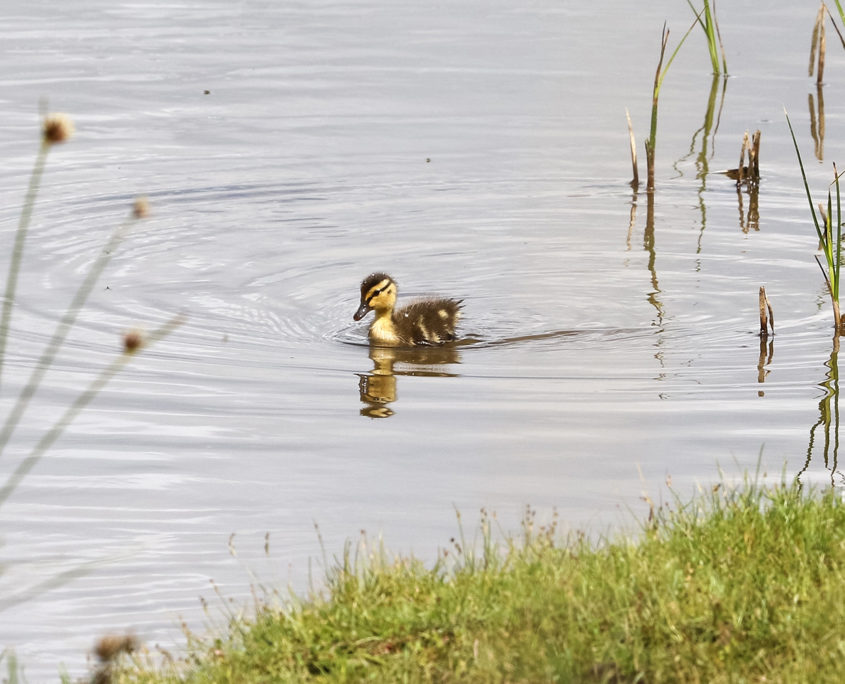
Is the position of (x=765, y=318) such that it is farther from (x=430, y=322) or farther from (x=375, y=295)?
(x=375, y=295)

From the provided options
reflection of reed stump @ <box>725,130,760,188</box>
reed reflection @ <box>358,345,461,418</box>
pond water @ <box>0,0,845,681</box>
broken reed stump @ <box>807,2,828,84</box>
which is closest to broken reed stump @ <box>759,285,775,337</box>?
pond water @ <box>0,0,845,681</box>

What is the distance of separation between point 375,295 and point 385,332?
0.29 meters

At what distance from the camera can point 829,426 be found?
6.92 meters

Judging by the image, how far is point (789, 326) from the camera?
8578 mm

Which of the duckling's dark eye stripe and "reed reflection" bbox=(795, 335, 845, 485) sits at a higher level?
the duckling's dark eye stripe

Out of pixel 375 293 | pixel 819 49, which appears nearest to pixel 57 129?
pixel 375 293

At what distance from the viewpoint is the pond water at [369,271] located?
19.8ft

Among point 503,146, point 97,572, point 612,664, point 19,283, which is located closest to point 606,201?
point 503,146

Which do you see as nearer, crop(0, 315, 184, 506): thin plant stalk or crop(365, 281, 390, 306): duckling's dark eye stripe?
crop(0, 315, 184, 506): thin plant stalk

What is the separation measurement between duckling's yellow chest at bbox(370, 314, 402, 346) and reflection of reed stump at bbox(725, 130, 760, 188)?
4.02m

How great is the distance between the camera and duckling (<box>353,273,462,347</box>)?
28.4 feet

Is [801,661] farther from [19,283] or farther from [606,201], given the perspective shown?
[606,201]

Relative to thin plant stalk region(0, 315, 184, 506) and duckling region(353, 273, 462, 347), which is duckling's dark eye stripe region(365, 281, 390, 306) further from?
thin plant stalk region(0, 315, 184, 506)

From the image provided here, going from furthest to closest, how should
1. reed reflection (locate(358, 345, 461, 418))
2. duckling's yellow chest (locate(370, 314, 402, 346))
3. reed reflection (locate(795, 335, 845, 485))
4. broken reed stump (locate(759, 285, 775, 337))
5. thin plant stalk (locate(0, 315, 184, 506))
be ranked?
duckling's yellow chest (locate(370, 314, 402, 346)), broken reed stump (locate(759, 285, 775, 337)), reed reflection (locate(358, 345, 461, 418)), reed reflection (locate(795, 335, 845, 485)), thin plant stalk (locate(0, 315, 184, 506))
